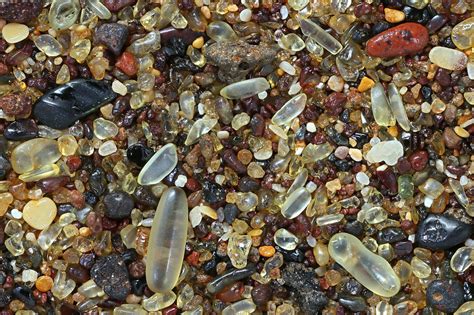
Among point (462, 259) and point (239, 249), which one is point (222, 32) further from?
point (462, 259)

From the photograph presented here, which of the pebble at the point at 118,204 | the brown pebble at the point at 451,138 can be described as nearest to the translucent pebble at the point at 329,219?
the brown pebble at the point at 451,138

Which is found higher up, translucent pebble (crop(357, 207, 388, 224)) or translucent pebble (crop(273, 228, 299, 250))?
translucent pebble (crop(357, 207, 388, 224))

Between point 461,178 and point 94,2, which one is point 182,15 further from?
point 461,178

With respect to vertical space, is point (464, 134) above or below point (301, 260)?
above

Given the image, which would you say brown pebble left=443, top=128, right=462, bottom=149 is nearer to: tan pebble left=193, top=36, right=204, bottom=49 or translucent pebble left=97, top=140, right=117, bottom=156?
tan pebble left=193, top=36, right=204, bottom=49

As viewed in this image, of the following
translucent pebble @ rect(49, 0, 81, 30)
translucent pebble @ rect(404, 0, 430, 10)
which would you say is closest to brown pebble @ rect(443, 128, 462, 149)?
translucent pebble @ rect(404, 0, 430, 10)

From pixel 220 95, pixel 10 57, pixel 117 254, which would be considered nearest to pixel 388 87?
pixel 220 95
